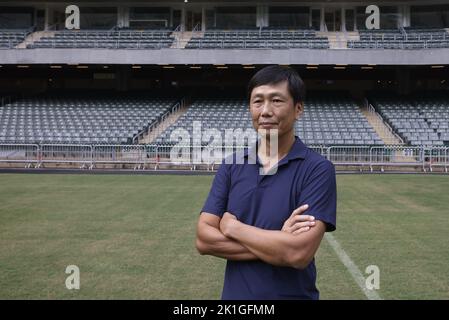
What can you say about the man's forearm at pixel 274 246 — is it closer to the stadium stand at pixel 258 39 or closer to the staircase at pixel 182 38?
the stadium stand at pixel 258 39

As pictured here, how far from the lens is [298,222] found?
111 inches

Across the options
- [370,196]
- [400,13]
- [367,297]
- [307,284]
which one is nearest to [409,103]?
[400,13]

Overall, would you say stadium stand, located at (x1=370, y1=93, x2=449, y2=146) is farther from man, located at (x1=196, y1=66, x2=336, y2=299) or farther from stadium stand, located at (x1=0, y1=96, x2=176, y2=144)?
man, located at (x1=196, y1=66, x2=336, y2=299)

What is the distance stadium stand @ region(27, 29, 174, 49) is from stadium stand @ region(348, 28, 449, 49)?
12.7m

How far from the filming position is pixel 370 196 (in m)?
14.7

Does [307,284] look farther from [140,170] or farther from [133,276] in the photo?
[140,170]

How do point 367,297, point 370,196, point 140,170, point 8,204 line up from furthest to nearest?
point 140,170 → point 370,196 → point 8,204 → point 367,297

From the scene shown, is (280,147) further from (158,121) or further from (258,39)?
(258,39)

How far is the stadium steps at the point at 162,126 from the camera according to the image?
29.6 metres

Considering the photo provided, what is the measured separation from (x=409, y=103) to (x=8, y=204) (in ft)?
92.1

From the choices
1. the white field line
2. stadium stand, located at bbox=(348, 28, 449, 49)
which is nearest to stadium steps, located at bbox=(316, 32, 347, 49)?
stadium stand, located at bbox=(348, 28, 449, 49)

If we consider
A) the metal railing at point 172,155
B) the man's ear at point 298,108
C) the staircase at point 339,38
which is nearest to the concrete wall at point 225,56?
the staircase at point 339,38

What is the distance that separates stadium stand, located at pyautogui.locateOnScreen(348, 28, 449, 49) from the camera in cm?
3269

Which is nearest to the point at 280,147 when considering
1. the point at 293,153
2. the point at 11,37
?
the point at 293,153
